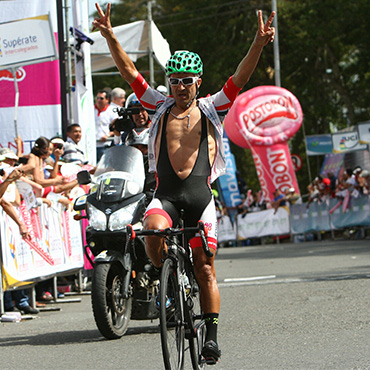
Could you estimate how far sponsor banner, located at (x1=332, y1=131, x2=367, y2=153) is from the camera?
31016 mm

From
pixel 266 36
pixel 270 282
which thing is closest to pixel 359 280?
pixel 270 282

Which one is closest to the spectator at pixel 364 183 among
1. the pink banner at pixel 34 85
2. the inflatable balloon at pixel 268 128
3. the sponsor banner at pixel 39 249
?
the inflatable balloon at pixel 268 128

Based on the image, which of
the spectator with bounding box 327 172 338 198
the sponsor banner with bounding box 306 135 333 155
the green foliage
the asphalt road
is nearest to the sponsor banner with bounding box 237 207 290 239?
the spectator with bounding box 327 172 338 198

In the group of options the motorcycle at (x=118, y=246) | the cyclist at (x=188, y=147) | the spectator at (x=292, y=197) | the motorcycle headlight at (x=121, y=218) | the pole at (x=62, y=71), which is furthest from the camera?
the spectator at (x=292, y=197)

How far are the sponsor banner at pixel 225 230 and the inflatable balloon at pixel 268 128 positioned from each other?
66.0 inches

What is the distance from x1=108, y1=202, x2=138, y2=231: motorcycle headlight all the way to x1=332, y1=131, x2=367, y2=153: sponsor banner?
2295cm

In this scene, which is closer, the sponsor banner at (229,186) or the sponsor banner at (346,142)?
the sponsor banner at (346,142)

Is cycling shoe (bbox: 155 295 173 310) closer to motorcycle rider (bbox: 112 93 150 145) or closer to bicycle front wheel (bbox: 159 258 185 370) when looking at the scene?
bicycle front wheel (bbox: 159 258 185 370)

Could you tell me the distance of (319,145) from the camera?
114 ft

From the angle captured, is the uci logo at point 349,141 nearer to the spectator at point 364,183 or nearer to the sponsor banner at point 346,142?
the sponsor banner at point 346,142

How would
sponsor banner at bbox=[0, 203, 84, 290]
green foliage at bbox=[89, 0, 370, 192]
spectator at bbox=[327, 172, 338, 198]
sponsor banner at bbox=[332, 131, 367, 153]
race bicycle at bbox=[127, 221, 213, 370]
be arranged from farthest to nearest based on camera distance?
green foliage at bbox=[89, 0, 370, 192]
sponsor banner at bbox=[332, 131, 367, 153]
spectator at bbox=[327, 172, 338, 198]
sponsor banner at bbox=[0, 203, 84, 290]
race bicycle at bbox=[127, 221, 213, 370]

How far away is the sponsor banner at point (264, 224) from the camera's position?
3033 centimetres

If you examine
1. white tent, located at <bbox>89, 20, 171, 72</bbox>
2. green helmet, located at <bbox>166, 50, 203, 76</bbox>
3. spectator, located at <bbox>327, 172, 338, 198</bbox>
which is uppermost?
white tent, located at <bbox>89, 20, 171, 72</bbox>

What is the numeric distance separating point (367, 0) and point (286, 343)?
3430 centimetres
